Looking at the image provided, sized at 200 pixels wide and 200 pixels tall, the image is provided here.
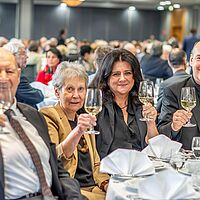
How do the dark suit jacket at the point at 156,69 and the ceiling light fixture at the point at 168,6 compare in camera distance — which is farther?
the ceiling light fixture at the point at 168,6

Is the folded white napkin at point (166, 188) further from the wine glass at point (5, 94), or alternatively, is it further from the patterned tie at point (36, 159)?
the wine glass at point (5, 94)

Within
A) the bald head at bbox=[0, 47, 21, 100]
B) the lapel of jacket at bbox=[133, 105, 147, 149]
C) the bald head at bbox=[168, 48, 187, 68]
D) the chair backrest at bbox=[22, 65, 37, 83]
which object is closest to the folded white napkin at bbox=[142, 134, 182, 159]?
the lapel of jacket at bbox=[133, 105, 147, 149]

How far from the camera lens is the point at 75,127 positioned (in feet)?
9.30

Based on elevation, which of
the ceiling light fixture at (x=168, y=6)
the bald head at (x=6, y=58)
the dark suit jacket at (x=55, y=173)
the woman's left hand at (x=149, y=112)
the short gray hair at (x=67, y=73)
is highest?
the ceiling light fixture at (x=168, y=6)

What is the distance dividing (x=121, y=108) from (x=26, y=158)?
1.20 metres

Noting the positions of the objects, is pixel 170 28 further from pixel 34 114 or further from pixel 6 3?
pixel 34 114

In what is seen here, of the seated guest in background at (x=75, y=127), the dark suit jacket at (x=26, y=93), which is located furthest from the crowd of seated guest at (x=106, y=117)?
the dark suit jacket at (x=26, y=93)

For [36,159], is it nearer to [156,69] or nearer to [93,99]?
[93,99]

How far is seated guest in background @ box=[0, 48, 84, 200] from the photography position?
2092 mm

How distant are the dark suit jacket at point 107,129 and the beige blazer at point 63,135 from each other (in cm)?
15

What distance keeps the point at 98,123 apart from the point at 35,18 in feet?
60.2

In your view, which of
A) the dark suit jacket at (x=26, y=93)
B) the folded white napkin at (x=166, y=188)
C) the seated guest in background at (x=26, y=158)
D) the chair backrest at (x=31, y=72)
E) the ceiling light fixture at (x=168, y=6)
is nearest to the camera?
the folded white napkin at (x=166, y=188)

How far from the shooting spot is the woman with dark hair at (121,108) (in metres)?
3.07

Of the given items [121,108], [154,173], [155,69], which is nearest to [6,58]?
[154,173]
